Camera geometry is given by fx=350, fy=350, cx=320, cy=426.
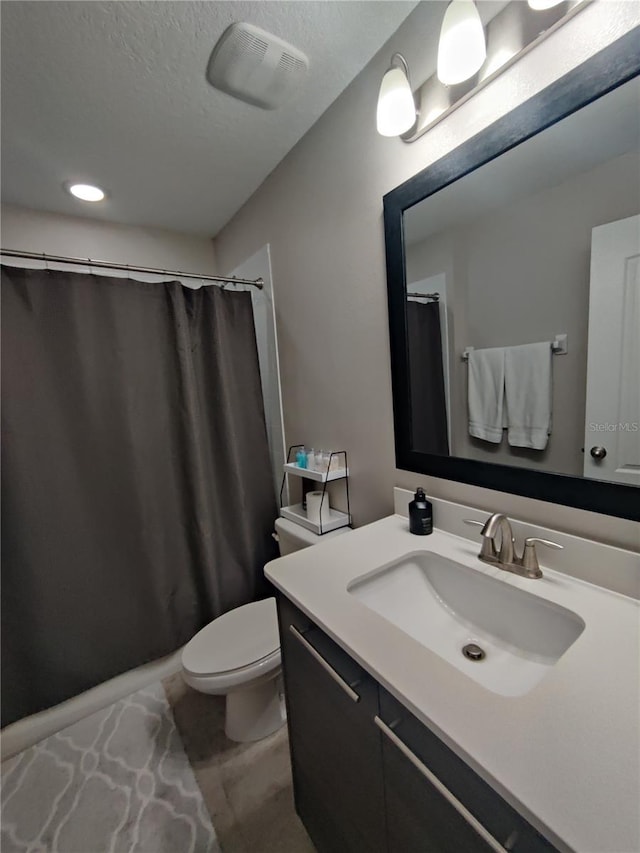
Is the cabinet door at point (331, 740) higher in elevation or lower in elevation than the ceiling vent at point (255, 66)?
lower

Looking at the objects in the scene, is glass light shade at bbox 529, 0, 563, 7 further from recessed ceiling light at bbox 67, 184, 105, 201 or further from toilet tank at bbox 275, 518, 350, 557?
recessed ceiling light at bbox 67, 184, 105, 201

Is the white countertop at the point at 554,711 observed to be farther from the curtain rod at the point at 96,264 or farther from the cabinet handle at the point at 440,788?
the curtain rod at the point at 96,264

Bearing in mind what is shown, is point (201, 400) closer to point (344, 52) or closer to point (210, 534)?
point (210, 534)

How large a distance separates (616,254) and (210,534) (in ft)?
6.03

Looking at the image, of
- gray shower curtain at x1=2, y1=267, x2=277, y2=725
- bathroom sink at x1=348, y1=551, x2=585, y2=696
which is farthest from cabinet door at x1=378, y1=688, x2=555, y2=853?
gray shower curtain at x1=2, y1=267, x2=277, y2=725

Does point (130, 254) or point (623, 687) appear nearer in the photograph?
point (623, 687)

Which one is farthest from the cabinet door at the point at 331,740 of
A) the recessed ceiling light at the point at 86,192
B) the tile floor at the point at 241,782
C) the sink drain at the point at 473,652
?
the recessed ceiling light at the point at 86,192

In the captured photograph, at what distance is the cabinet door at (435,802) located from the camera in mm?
446

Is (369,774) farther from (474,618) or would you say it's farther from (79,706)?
(79,706)

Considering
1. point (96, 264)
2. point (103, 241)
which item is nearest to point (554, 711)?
point (96, 264)

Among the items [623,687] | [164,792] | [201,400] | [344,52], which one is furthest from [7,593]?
[344,52]

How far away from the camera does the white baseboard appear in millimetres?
1430

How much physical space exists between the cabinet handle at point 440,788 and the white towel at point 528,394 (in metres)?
0.71

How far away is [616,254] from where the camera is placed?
0.74 metres
